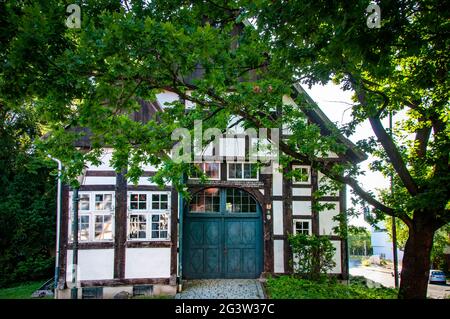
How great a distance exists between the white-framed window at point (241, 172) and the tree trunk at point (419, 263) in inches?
241

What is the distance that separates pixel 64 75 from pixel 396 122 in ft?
28.7

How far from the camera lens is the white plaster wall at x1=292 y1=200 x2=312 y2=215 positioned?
12880 mm

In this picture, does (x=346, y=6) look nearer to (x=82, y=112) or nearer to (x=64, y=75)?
(x=64, y=75)

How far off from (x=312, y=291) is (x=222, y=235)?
3.91 meters

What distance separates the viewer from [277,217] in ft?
42.1

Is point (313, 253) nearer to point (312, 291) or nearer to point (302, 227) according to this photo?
point (302, 227)

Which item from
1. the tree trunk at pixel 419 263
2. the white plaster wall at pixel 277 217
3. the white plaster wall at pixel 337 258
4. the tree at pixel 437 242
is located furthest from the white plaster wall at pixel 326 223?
the tree at pixel 437 242

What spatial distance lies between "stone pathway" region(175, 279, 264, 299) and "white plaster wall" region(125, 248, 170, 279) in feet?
3.16

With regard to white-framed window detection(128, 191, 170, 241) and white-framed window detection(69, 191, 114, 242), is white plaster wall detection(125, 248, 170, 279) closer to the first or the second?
white-framed window detection(128, 191, 170, 241)

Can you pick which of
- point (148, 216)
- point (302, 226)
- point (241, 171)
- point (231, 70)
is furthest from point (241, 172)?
point (231, 70)

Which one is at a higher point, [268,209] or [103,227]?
[268,209]

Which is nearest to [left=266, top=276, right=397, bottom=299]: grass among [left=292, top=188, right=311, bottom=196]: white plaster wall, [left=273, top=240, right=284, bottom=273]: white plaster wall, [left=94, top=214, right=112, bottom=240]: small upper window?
[left=273, top=240, right=284, bottom=273]: white plaster wall

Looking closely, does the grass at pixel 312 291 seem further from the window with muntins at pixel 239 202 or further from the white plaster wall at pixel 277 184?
the white plaster wall at pixel 277 184
